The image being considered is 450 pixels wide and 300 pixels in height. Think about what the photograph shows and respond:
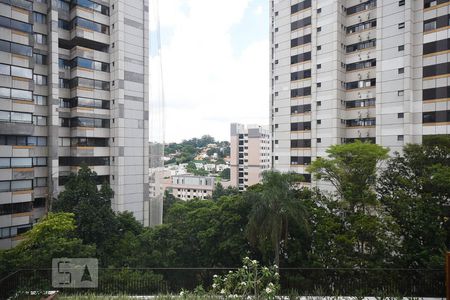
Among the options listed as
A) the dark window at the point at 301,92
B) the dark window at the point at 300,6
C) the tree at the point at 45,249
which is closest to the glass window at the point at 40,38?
the tree at the point at 45,249

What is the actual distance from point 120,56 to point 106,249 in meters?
16.2

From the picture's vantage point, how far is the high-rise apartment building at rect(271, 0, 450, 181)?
73.5 feet

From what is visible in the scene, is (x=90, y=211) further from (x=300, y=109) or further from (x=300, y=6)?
(x=300, y=6)

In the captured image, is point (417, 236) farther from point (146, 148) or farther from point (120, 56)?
point (120, 56)

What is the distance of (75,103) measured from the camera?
24.8 meters

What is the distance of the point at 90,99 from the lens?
2520 cm

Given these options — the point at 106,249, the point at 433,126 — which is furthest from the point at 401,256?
the point at 106,249

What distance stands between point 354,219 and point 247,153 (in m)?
60.8

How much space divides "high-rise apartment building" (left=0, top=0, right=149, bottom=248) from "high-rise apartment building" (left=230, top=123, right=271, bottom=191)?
47.9 metres

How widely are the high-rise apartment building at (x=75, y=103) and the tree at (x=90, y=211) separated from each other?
9.72 ft

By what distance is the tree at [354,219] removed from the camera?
1377 centimetres

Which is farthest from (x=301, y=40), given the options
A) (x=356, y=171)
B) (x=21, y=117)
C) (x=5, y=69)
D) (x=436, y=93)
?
(x=21, y=117)

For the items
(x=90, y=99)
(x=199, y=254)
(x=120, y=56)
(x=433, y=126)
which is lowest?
(x=199, y=254)

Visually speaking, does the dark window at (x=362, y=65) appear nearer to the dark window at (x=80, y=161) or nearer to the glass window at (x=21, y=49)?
the dark window at (x=80, y=161)
